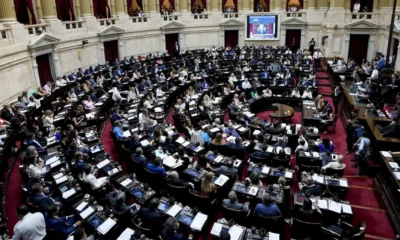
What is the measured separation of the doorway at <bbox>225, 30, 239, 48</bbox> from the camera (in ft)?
105

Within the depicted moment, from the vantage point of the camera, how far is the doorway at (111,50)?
82.4 feet

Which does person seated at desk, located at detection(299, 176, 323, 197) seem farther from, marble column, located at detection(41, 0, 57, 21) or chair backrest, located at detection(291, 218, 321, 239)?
marble column, located at detection(41, 0, 57, 21)

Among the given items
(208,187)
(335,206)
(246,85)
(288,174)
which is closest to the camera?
(335,206)

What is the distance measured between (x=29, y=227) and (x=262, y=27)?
1136 inches

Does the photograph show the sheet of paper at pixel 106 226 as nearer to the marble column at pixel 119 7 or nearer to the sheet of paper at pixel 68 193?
the sheet of paper at pixel 68 193

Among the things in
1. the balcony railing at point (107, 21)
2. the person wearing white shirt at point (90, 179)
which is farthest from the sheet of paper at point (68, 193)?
the balcony railing at point (107, 21)

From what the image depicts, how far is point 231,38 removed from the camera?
106ft

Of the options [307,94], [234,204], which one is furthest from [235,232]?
[307,94]

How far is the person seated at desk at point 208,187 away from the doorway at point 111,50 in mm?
19455

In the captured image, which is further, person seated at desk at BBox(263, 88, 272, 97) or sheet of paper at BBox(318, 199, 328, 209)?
person seated at desk at BBox(263, 88, 272, 97)

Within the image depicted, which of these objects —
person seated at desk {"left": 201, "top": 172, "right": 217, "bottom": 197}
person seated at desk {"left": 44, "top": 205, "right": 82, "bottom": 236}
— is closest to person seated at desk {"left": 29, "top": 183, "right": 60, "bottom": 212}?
person seated at desk {"left": 44, "top": 205, "right": 82, "bottom": 236}

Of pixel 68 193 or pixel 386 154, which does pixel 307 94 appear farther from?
pixel 68 193

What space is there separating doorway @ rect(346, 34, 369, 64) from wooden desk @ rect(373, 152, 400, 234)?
18.5 meters

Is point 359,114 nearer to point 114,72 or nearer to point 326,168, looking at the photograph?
point 326,168
